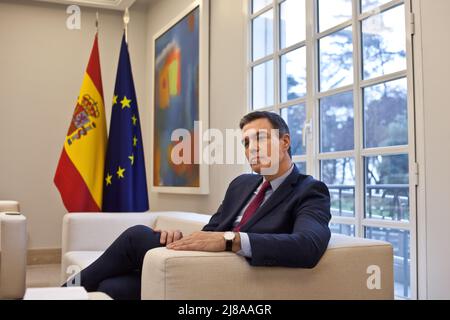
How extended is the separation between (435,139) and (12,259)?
2.47 metres

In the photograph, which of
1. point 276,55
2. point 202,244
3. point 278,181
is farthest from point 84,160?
point 202,244

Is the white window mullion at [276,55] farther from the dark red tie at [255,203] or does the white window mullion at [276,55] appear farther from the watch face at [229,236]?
the watch face at [229,236]

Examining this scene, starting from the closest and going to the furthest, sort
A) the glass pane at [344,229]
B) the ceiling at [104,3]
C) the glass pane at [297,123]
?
the glass pane at [344,229], the glass pane at [297,123], the ceiling at [104,3]

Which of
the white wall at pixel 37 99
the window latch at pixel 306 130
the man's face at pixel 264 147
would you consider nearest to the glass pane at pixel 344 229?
the window latch at pixel 306 130

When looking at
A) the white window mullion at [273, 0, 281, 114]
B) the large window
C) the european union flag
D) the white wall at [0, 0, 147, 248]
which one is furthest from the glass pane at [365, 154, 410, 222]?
the white wall at [0, 0, 147, 248]

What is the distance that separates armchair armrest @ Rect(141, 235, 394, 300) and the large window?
568 millimetres

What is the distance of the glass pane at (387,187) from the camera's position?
2350 mm

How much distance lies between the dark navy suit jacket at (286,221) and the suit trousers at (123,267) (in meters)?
0.33

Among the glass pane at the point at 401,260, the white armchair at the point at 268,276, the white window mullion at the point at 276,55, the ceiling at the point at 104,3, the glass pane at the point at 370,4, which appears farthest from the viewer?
the ceiling at the point at 104,3

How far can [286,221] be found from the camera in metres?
1.80

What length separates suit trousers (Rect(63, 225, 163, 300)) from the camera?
78.8 inches

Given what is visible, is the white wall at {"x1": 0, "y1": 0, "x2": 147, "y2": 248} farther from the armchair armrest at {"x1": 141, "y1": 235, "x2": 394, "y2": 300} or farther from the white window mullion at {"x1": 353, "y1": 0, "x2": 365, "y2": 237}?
the armchair armrest at {"x1": 141, "y1": 235, "x2": 394, "y2": 300}

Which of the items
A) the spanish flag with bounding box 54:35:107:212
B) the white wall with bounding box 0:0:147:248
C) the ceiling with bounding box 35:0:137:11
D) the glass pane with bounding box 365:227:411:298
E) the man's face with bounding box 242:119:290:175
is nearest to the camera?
the man's face with bounding box 242:119:290:175
